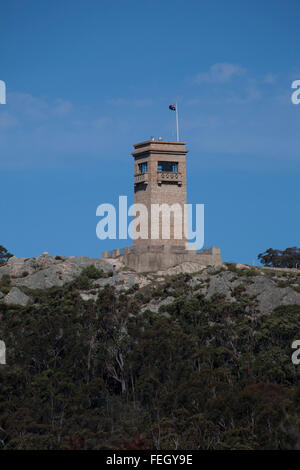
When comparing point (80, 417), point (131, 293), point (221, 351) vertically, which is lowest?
point (80, 417)

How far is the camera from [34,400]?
74.6 m

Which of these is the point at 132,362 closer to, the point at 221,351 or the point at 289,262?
the point at 221,351

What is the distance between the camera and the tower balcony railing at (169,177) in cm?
10012

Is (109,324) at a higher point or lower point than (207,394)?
higher

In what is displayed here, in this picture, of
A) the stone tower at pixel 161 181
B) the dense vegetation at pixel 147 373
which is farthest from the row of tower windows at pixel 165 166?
the dense vegetation at pixel 147 373

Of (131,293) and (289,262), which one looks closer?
(131,293)

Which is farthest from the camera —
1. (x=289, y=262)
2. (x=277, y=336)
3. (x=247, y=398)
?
(x=289, y=262)

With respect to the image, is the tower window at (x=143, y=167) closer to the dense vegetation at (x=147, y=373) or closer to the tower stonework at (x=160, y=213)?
the tower stonework at (x=160, y=213)

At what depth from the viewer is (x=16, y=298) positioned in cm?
9188

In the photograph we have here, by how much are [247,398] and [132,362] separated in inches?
481

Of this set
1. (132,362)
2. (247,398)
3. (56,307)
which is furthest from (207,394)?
(56,307)

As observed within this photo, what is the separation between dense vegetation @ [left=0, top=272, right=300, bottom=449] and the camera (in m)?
69.2

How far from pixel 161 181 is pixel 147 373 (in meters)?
26.6

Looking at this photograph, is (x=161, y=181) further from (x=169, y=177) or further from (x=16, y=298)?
(x=16, y=298)
